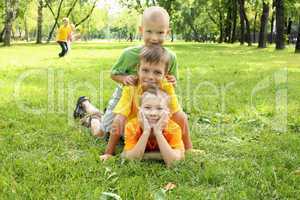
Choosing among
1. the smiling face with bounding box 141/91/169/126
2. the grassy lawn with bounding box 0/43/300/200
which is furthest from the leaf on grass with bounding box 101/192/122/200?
the smiling face with bounding box 141/91/169/126

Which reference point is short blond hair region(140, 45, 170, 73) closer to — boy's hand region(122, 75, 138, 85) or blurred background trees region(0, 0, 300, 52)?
boy's hand region(122, 75, 138, 85)

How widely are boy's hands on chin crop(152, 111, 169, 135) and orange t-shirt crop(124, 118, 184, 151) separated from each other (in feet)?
0.49

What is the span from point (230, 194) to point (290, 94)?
17.9 ft

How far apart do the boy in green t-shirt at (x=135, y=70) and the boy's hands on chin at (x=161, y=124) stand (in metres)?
0.29

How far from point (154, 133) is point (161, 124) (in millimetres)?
102

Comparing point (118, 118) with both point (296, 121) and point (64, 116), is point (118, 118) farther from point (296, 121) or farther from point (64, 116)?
point (296, 121)

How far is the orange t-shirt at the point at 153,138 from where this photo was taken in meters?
4.39

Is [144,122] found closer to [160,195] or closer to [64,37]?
[160,195]

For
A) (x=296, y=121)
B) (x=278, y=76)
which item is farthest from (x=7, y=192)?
(x=278, y=76)

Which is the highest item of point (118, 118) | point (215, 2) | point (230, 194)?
point (215, 2)

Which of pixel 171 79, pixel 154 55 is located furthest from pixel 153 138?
pixel 154 55

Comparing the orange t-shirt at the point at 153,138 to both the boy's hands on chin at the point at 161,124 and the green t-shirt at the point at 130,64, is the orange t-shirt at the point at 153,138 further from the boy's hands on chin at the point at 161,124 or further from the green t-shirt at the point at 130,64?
the green t-shirt at the point at 130,64

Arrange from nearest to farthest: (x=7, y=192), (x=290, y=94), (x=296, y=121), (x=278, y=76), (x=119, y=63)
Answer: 1. (x=7, y=192)
2. (x=119, y=63)
3. (x=296, y=121)
4. (x=290, y=94)
5. (x=278, y=76)

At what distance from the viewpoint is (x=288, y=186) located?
3729mm
